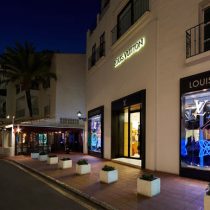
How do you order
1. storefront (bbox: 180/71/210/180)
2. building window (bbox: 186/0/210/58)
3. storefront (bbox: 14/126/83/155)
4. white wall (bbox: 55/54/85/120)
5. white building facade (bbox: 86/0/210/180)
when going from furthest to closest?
white wall (bbox: 55/54/85/120)
storefront (bbox: 14/126/83/155)
building window (bbox: 186/0/210/58)
white building facade (bbox: 86/0/210/180)
storefront (bbox: 180/71/210/180)

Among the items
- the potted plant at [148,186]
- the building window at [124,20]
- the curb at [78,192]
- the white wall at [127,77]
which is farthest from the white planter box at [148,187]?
the building window at [124,20]

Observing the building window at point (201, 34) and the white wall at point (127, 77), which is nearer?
the building window at point (201, 34)

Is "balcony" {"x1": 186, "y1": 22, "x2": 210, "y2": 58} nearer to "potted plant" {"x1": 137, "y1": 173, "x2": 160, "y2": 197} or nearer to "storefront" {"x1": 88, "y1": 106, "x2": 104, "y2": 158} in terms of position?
"potted plant" {"x1": 137, "y1": 173, "x2": 160, "y2": 197}

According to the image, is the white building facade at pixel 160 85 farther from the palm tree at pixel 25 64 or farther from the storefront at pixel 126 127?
the palm tree at pixel 25 64

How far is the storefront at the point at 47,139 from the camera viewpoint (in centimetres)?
3068

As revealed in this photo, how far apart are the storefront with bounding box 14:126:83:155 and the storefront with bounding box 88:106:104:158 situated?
14.1 feet

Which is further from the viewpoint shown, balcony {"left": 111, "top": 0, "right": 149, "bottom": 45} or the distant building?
the distant building

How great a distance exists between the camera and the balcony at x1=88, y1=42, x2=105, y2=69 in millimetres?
24844

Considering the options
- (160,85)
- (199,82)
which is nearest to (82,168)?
(160,85)

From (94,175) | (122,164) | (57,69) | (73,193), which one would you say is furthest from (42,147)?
(73,193)

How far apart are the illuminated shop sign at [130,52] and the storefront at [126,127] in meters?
2.35

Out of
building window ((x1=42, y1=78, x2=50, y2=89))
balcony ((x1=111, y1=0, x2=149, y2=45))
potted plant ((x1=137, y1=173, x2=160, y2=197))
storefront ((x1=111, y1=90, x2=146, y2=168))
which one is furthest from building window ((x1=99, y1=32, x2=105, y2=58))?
potted plant ((x1=137, y1=173, x2=160, y2=197))

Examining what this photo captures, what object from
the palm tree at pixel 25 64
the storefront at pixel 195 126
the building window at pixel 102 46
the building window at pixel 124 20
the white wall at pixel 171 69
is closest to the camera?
the storefront at pixel 195 126

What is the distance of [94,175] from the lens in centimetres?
1398
